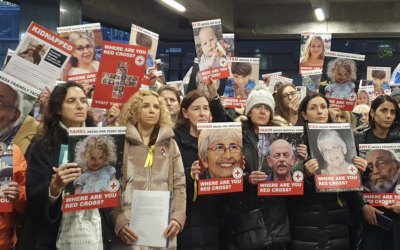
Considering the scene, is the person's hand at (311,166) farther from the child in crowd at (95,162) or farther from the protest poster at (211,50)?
the protest poster at (211,50)

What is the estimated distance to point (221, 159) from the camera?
9.02 feet

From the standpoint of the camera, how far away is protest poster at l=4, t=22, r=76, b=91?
256 cm

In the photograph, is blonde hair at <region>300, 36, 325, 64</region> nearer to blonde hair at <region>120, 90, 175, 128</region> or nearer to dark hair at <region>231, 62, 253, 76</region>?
dark hair at <region>231, 62, 253, 76</region>

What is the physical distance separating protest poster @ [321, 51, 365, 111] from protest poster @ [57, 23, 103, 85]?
2.06 metres

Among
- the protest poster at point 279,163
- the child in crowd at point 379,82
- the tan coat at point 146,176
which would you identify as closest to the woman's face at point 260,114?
the protest poster at point 279,163

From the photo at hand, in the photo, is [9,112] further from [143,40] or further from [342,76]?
[342,76]

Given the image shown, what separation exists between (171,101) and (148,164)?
48.3 inches

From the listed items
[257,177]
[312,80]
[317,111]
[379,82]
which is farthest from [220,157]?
[379,82]

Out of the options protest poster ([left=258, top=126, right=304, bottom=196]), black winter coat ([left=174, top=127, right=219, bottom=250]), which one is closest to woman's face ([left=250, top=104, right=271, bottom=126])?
protest poster ([left=258, top=126, right=304, bottom=196])

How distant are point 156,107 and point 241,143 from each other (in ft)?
1.95

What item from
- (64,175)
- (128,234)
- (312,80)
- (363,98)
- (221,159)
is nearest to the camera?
(64,175)

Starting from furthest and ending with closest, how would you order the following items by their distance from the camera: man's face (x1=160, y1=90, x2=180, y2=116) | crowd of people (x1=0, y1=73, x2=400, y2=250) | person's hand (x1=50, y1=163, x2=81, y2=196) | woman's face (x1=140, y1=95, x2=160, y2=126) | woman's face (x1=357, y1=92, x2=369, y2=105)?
woman's face (x1=357, y1=92, x2=369, y2=105) → man's face (x1=160, y1=90, x2=180, y2=116) → woman's face (x1=140, y1=95, x2=160, y2=126) → crowd of people (x1=0, y1=73, x2=400, y2=250) → person's hand (x1=50, y1=163, x2=81, y2=196)

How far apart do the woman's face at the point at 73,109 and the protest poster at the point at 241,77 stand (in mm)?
2123

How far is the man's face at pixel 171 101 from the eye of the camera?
144 inches
